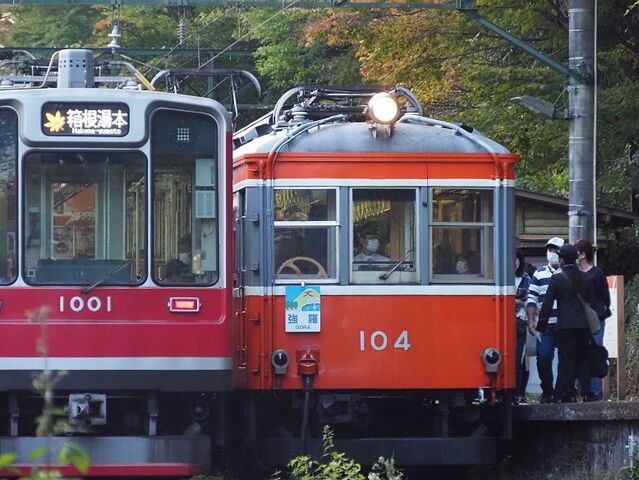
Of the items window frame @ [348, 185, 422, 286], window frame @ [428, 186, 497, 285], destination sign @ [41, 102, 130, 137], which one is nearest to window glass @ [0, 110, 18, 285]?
destination sign @ [41, 102, 130, 137]

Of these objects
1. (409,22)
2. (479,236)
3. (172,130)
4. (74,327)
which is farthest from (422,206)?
(409,22)

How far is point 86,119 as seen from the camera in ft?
33.8

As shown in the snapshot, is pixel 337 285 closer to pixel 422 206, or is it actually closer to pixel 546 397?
pixel 422 206

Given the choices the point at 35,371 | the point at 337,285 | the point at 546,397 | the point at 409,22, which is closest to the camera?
the point at 35,371

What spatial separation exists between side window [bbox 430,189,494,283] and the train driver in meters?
0.47

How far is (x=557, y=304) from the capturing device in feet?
40.1

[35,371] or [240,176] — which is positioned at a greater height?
[240,176]

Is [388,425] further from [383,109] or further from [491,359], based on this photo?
[383,109]

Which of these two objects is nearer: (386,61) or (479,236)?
(479,236)

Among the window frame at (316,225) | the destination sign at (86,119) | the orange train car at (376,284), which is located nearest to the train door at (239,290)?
the orange train car at (376,284)

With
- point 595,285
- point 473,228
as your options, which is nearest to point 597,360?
point 595,285

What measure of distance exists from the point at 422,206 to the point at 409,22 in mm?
10909

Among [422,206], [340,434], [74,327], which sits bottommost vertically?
[340,434]

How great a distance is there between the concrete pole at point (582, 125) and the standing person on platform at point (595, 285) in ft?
6.13
